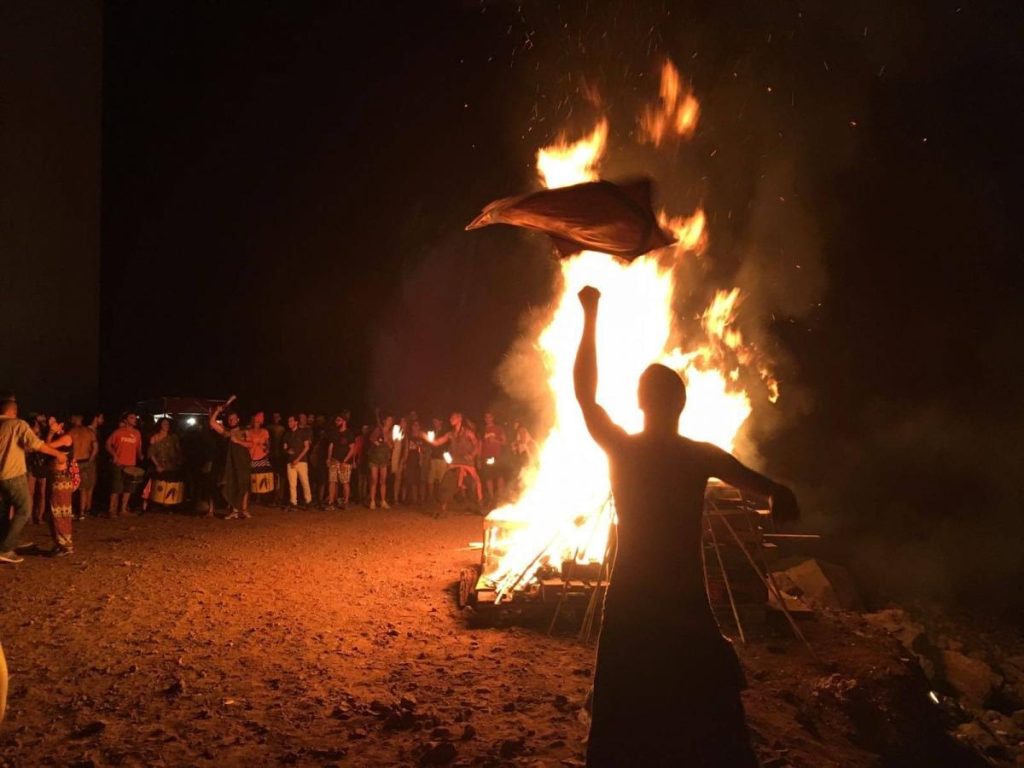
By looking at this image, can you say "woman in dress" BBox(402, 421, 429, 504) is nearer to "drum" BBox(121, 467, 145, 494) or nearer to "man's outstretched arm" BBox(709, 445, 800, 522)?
"drum" BBox(121, 467, 145, 494)

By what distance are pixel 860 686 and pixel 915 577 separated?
13567 mm

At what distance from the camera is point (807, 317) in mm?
20469

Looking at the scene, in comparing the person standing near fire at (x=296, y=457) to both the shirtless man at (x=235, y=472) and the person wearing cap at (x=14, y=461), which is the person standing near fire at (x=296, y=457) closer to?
the shirtless man at (x=235, y=472)

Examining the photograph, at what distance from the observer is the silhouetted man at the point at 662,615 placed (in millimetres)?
2461

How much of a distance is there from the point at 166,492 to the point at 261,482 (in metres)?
1.69

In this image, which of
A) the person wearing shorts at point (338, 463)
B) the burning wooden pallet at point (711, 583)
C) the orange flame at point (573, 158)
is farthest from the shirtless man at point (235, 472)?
the orange flame at point (573, 158)

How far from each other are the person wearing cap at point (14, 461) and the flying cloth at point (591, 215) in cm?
675

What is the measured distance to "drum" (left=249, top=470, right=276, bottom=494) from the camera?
12.8 metres

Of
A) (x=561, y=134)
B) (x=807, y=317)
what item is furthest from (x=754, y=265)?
(x=561, y=134)

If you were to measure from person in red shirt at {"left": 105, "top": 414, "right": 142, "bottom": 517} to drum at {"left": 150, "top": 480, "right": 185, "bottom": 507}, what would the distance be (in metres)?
0.46


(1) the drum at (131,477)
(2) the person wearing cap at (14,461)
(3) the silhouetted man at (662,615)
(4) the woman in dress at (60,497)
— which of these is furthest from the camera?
(1) the drum at (131,477)

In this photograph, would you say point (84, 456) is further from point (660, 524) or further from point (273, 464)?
point (660, 524)

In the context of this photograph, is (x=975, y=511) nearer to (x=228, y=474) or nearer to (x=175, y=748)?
(x=228, y=474)

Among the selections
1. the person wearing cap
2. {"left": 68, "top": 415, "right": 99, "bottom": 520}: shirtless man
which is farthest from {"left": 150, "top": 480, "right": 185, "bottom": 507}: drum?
the person wearing cap
